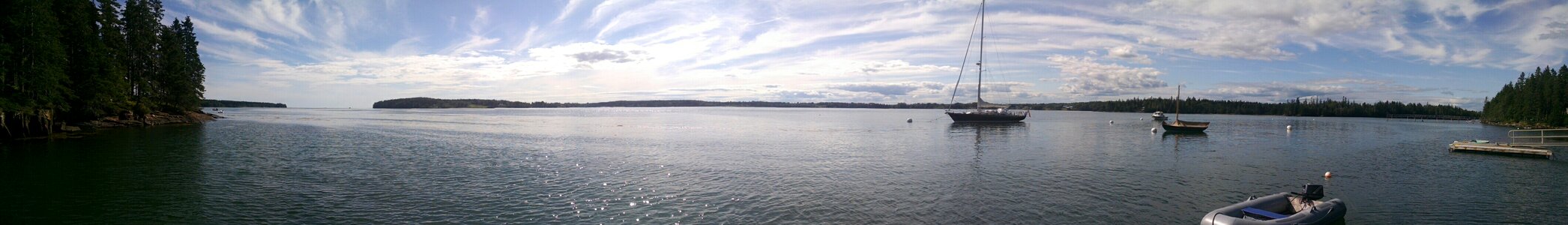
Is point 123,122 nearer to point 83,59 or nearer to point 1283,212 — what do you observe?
point 83,59

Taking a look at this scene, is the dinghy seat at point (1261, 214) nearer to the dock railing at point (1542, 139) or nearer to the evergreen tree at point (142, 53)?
the dock railing at point (1542, 139)

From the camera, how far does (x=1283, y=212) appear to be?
47.2 ft

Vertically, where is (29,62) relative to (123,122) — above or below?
above

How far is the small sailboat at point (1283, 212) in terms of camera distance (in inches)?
478

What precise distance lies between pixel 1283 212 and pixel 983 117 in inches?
2341

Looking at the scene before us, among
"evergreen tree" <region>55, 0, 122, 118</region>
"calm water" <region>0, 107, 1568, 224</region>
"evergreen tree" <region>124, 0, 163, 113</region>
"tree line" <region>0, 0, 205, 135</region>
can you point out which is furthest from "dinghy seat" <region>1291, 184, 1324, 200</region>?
"evergreen tree" <region>124, 0, 163, 113</region>

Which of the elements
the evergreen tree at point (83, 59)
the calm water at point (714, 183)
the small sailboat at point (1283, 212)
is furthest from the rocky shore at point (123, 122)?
the small sailboat at point (1283, 212)

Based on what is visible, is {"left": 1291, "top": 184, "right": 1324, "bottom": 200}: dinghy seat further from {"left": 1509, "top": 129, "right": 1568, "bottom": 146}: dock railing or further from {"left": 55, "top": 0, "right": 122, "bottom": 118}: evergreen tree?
{"left": 55, "top": 0, "right": 122, "bottom": 118}: evergreen tree

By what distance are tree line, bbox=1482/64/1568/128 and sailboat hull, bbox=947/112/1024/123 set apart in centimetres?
6184

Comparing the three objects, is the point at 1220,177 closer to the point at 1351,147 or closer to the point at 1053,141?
the point at 1053,141

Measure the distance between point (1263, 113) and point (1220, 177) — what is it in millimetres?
205770

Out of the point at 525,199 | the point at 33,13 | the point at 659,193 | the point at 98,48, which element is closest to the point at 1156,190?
the point at 659,193

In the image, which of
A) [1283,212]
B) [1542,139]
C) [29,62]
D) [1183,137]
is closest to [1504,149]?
[1542,139]

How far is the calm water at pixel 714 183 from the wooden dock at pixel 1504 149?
0.89m
